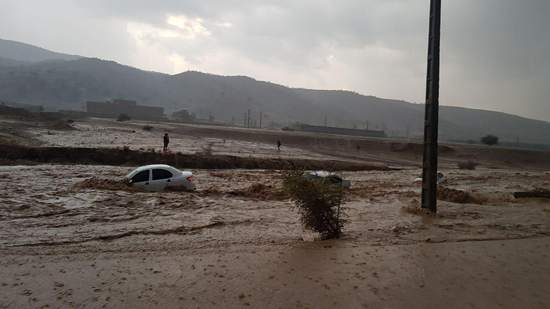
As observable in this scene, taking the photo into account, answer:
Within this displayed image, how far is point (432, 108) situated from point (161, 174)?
32.9 ft

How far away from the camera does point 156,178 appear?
13969mm

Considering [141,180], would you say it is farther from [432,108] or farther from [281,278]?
[432,108]

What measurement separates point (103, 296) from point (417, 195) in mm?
15673

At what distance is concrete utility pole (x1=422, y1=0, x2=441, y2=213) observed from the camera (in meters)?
11.6

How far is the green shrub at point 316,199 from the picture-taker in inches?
320

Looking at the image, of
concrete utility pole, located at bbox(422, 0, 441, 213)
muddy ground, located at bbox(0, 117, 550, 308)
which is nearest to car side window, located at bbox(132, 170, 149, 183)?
muddy ground, located at bbox(0, 117, 550, 308)

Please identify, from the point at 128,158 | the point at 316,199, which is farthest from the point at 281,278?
the point at 128,158

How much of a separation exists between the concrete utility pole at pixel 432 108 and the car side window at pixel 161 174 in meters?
9.38

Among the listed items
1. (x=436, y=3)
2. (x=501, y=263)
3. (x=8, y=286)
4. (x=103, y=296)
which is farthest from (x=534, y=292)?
(x=436, y=3)

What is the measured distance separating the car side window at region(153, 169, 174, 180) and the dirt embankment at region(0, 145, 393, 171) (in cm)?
1375

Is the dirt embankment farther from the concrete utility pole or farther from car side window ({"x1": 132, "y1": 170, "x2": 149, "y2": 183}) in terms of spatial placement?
A: the concrete utility pole

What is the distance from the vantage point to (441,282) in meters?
5.82

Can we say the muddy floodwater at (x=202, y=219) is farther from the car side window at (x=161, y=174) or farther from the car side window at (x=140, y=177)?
the car side window at (x=161, y=174)

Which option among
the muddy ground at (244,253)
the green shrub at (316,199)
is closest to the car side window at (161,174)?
the muddy ground at (244,253)
